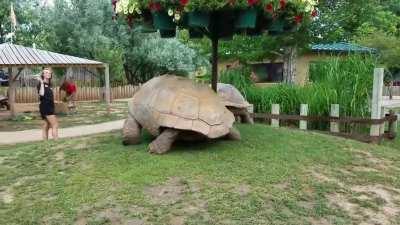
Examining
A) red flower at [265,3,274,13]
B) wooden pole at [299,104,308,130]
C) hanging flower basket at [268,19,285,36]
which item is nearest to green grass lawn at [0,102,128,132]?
wooden pole at [299,104,308,130]

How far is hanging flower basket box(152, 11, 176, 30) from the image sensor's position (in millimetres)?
6659

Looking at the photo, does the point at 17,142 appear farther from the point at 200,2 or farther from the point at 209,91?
the point at 200,2

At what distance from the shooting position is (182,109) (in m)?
6.28

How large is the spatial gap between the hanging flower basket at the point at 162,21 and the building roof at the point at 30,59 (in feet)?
37.7

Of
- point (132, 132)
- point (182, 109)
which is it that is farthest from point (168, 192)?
point (132, 132)

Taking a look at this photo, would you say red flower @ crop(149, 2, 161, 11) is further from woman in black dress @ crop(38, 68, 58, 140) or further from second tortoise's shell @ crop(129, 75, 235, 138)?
woman in black dress @ crop(38, 68, 58, 140)

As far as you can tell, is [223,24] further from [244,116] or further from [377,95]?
[377,95]

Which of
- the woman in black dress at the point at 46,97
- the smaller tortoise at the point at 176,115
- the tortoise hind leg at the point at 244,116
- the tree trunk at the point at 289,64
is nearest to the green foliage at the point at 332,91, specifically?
the tortoise hind leg at the point at 244,116

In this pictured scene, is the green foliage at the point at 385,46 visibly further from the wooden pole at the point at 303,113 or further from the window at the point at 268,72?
the wooden pole at the point at 303,113

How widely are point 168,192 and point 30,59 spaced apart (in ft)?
46.3

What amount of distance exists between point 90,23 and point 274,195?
82.2ft

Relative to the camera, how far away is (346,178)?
19.8ft

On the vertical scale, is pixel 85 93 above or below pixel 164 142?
below

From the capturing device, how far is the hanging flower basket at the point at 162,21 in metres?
6.66
